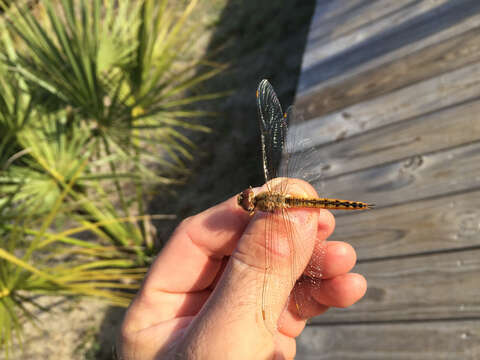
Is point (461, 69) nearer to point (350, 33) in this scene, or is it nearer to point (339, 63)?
point (339, 63)

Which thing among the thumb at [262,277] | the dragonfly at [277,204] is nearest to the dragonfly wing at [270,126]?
the dragonfly at [277,204]

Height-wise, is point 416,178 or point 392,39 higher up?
point 392,39

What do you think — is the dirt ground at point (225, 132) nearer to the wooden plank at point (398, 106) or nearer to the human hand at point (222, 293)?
the wooden plank at point (398, 106)

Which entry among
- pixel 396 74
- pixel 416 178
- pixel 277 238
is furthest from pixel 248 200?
pixel 396 74

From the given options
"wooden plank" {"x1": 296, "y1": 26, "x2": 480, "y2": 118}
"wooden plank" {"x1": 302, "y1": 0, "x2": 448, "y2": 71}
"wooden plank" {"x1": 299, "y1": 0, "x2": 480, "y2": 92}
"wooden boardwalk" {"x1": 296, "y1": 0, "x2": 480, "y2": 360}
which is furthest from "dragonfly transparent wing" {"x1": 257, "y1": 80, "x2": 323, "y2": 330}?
"wooden plank" {"x1": 302, "y1": 0, "x2": 448, "y2": 71}

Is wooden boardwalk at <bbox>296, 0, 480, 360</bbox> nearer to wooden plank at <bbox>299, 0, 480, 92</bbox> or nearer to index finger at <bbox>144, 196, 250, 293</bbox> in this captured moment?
wooden plank at <bbox>299, 0, 480, 92</bbox>

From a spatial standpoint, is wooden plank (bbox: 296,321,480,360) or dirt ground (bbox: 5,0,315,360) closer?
wooden plank (bbox: 296,321,480,360)

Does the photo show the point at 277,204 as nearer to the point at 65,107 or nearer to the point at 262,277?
the point at 262,277
